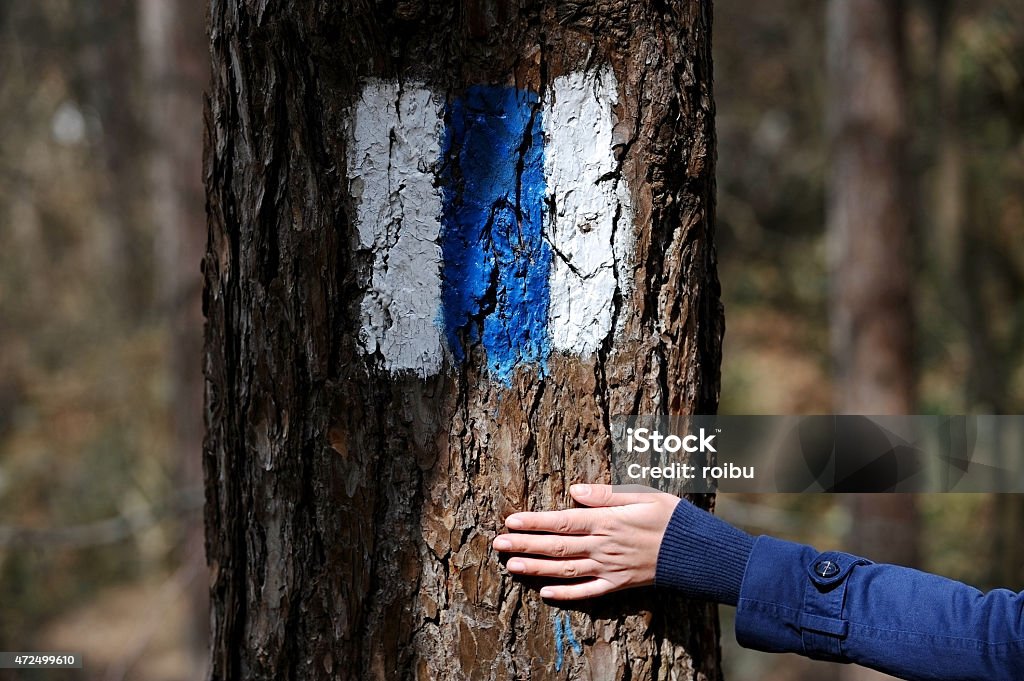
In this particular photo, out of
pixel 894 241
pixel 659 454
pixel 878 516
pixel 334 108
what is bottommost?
pixel 878 516

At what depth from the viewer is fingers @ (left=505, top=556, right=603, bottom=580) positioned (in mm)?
1081

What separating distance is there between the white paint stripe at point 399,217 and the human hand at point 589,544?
252 mm

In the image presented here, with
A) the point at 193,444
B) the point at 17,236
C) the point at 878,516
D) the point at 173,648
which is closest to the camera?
the point at 878,516

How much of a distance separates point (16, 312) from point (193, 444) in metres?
4.08

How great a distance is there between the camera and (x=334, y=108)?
1088 mm

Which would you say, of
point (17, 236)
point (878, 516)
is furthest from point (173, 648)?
point (878, 516)

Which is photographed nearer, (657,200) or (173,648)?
(657,200)

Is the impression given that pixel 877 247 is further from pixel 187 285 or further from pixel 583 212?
pixel 187 285

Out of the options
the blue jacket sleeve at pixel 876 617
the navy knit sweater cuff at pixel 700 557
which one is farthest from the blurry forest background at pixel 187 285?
the navy knit sweater cuff at pixel 700 557

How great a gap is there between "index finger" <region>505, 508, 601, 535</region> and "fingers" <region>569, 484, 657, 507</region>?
0.04ft

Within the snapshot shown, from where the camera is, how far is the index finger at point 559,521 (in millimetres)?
1081

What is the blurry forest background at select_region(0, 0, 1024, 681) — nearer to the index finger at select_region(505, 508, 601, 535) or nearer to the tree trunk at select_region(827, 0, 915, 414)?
the tree trunk at select_region(827, 0, 915, 414)

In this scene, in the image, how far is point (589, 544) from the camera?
1.09 metres

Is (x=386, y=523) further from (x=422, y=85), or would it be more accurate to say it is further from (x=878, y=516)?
(x=878, y=516)
